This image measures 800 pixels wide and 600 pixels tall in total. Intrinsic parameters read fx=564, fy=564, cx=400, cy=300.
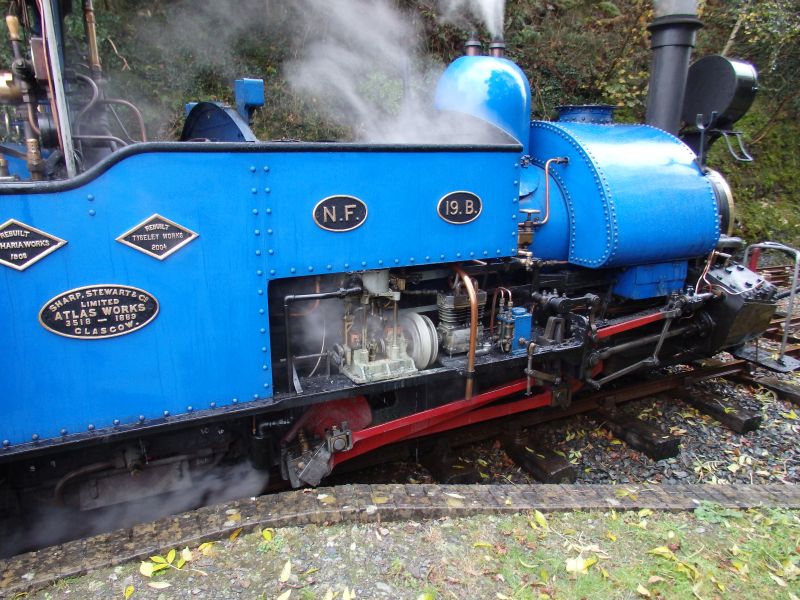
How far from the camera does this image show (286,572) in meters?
2.30

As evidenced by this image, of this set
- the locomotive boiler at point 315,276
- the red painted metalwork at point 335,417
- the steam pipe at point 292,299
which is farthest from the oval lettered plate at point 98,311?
the red painted metalwork at point 335,417

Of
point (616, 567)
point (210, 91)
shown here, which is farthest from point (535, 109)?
A: point (616, 567)

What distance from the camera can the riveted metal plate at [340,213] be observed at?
2.83 m

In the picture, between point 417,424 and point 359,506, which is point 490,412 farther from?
point 359,506

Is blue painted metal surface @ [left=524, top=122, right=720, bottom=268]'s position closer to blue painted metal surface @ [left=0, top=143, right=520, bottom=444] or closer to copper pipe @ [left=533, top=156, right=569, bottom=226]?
copper pipe @ [left=533, top=156, right=569, bottom=226]

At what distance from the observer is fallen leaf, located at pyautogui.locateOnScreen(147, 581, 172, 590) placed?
221cm

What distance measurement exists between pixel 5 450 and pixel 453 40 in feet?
34.4

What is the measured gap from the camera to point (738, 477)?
4211 millimetres

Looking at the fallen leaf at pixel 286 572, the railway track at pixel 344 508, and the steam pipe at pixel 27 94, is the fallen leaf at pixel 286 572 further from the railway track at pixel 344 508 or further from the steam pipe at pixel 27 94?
the steam pipe at pixel 27 94

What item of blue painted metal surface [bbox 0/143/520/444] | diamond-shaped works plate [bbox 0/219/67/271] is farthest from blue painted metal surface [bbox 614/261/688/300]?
diamond-shaped works plate [bbox 0/219/67/271]

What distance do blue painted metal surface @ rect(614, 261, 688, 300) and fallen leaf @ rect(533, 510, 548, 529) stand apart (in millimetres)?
2168

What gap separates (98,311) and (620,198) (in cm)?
321

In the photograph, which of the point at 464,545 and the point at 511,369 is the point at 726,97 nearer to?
the point at 511,369

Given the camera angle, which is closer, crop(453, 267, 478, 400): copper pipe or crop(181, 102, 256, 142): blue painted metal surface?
crop(181, 102, 256, 142): blue painted metal surface
